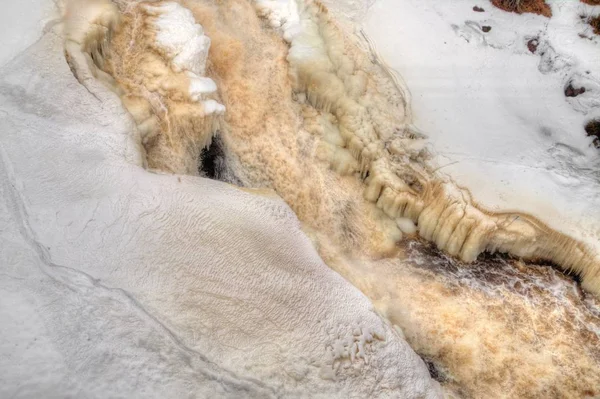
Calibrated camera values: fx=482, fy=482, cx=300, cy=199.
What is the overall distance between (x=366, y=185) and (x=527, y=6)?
148 inches

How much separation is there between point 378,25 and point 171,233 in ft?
14.8

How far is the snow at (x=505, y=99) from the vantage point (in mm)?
5344

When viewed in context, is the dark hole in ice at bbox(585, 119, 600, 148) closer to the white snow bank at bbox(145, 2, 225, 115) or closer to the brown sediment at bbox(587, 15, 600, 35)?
the brown sediment at bbox(587, 15, 600, 35)

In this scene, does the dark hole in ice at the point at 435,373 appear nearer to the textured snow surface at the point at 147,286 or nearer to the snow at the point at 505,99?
the textured snow surface at the point at 147,286

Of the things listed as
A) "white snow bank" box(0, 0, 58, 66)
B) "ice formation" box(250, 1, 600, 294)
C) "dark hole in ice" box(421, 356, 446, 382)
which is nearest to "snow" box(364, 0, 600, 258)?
"ice formation" box(250, 1, 600, 294)

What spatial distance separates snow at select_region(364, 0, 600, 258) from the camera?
5.34m

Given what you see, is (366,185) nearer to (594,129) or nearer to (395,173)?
(395,173)

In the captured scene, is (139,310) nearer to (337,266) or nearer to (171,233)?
(171,233)

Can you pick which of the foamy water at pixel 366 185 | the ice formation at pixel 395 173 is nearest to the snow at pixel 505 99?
the ice formation at pixel 395 173

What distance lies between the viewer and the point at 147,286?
3371 millimetres

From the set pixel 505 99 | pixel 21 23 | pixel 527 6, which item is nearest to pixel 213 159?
Result: pixel 21 23

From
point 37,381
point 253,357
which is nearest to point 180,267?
point 253,357

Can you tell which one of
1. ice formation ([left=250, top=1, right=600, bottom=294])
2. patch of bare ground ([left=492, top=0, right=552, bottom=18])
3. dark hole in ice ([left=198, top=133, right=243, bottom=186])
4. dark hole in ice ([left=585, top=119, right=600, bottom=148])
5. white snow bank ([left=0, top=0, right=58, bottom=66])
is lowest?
dark hole in ice ([left=198, top=133, right=243, bottom=186])

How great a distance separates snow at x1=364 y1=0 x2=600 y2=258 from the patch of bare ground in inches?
4.3
